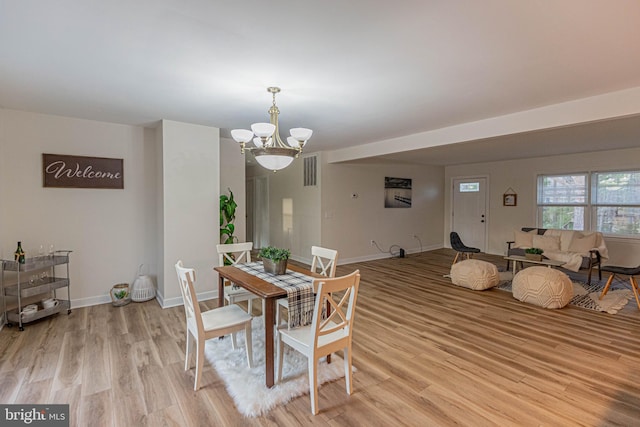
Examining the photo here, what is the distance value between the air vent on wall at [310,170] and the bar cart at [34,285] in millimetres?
4209

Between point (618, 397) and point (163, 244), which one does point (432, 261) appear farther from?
point (163, 244)

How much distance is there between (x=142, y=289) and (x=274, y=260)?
2504mm

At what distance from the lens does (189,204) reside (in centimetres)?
399

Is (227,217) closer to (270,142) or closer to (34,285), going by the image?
(270,142)

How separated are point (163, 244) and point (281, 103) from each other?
7.64 ft

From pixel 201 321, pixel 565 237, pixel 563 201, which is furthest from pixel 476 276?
pixel 201 321

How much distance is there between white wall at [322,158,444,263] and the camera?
6500 mm

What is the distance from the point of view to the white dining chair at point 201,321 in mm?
2197

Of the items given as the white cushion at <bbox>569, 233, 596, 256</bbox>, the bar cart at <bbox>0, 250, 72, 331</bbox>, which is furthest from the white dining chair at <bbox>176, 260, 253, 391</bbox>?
the white cushion at <bbox>569, 233, 596, 256</bbox>

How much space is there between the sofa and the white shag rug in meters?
4.89

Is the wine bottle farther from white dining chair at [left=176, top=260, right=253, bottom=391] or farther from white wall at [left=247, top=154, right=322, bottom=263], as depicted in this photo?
white wall at [left=247, top=154, right=322, bottom=263]

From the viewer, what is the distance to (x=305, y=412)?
2.00 meters

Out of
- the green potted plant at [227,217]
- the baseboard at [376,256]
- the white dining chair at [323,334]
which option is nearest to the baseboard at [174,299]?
the green potted plant at [227,217]

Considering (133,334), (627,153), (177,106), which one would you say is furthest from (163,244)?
(627,153)
